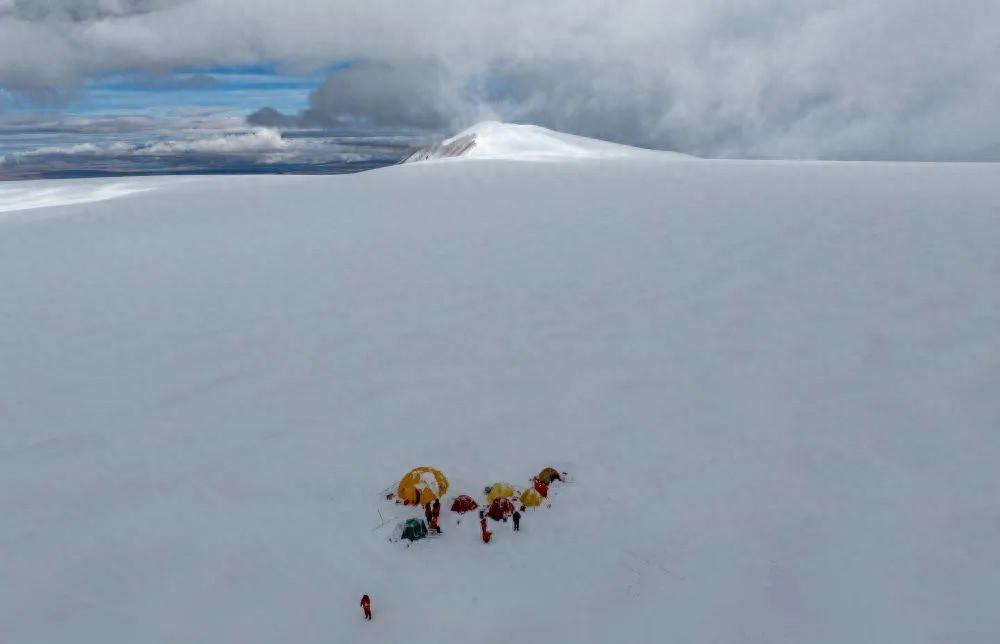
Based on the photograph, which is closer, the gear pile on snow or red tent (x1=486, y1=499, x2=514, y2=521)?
the gear pile on snow

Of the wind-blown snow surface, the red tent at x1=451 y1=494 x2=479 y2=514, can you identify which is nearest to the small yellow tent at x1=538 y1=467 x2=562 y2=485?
the wind-blown snow surface

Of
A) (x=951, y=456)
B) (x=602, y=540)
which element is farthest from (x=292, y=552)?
(x=951, y=456)

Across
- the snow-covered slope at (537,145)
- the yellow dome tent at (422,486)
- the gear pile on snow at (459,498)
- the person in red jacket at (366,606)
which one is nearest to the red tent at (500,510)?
the gear pile on snow at (459,498)

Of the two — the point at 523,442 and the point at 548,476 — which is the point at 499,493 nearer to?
the point at 548,476

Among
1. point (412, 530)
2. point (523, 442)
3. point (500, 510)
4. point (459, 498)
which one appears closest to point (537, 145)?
point (523, 442)

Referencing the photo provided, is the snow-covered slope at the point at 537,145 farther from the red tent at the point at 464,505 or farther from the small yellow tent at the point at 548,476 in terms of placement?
the red tent at the point at 464,505

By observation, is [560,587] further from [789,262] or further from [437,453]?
[789,262]

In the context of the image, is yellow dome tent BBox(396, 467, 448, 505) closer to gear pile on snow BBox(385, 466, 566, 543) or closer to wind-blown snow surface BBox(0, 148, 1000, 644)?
gear pile on snow BBox(385, 466, 566, 543)
